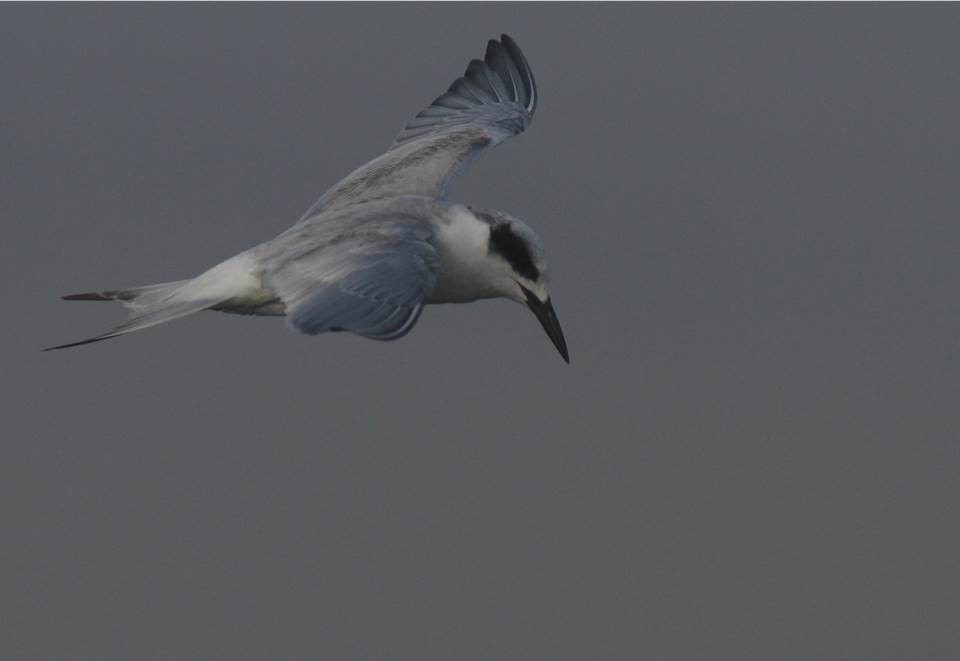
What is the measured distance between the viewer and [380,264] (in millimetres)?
9266

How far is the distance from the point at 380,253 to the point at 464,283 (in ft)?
3.90

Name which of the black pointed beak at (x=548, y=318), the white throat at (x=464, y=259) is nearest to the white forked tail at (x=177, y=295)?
the white throat at (x=464, y=259)

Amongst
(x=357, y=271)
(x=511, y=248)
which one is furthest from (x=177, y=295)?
(x=511, y=248)

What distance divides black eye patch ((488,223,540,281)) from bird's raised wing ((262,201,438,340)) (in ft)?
1.65

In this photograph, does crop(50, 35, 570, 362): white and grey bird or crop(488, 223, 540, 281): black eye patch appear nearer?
crop(50, 35, 570, 362): white and grey bird

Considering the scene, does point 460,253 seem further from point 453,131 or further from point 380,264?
point 453,131

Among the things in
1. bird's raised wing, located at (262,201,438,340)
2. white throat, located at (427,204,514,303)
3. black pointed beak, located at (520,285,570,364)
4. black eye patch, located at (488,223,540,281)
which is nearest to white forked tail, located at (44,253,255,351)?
bird's raised wing, located at (262,201,438,340)

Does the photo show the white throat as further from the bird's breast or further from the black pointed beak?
the black pointed beak

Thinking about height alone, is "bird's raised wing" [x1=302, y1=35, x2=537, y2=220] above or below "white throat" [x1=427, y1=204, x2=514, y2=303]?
above


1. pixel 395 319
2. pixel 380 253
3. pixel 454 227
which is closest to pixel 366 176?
pixel 454 227

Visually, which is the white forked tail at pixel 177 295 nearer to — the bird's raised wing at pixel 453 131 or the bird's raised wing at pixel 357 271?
the bird's raised wing at pixel 357 271

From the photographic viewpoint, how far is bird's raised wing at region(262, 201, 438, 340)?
8562mm

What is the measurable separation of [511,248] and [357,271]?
4.94 feet

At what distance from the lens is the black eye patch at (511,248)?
1040 centimetres
